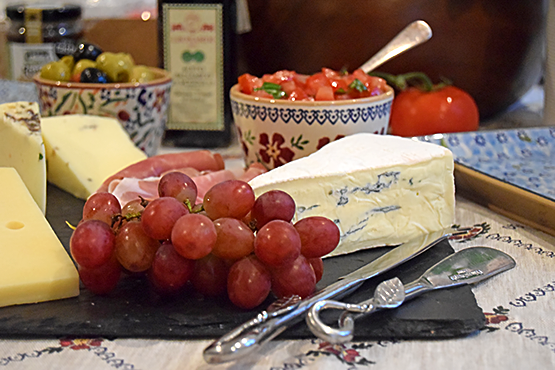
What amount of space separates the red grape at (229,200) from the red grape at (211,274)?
5 cm

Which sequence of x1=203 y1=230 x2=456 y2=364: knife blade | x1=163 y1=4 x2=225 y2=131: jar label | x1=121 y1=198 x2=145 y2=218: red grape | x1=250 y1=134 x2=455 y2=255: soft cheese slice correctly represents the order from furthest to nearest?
1. x1=163 y1=4 x2=225 y2=131: jar label
2. x1=250 y1=134 x2=455 y2=255: soft cheese slice
3. x1=121 y1=198 x2=145 y2=218: red grape
4. x1=203 y1=230 x2=456 y2=364: knife blade

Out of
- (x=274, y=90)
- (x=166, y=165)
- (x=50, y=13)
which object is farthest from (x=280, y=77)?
(x=50, y=13)

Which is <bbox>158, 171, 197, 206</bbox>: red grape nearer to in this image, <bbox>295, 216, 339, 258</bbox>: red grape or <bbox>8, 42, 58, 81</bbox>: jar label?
<bbox>295, 216, 339, 258</bbox>: red grape

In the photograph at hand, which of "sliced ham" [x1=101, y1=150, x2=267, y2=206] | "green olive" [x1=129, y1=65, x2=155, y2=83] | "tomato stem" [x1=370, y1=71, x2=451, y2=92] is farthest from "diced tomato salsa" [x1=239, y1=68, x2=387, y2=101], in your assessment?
"tomato stem" [x1=370, y1=71, x2=451, y2=92]

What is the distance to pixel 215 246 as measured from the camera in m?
0.68

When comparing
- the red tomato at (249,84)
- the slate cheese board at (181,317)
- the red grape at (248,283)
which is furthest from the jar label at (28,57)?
the red grape at (248,283)

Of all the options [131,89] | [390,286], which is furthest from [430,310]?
[131,89]

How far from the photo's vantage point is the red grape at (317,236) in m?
0.70

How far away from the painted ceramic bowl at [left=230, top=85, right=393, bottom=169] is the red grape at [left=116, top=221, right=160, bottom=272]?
46 cm

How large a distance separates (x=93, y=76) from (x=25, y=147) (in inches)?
11.2

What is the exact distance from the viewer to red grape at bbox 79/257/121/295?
708 mm

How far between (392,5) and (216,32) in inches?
17.4

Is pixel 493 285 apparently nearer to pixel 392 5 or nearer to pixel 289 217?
pixel 289 217

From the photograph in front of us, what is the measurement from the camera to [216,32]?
1421mm
